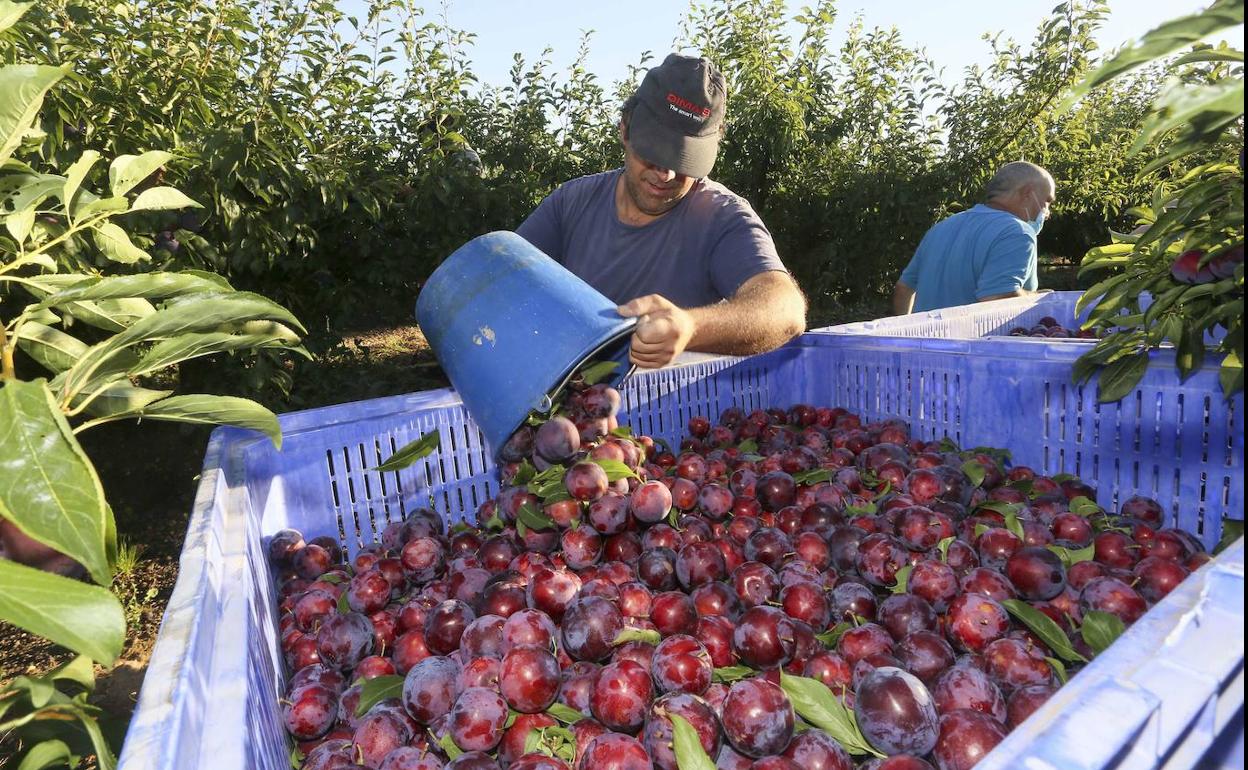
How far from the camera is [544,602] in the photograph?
3.91 ft

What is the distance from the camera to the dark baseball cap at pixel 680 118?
82.4 inches

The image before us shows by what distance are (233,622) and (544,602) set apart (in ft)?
1.66

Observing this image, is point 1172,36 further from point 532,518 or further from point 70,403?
point 532,518

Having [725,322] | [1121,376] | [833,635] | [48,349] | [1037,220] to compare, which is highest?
[1037,220]

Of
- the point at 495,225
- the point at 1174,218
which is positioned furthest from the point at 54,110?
the point at 495,225

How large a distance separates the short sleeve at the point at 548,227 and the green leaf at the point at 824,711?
1.79 metres

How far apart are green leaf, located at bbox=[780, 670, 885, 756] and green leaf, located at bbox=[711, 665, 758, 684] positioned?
8 cm

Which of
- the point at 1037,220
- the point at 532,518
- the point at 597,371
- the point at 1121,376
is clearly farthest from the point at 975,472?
the point at 1037,220

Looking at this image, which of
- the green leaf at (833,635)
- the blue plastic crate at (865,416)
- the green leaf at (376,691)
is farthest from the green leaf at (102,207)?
the green leaf at (833,635)

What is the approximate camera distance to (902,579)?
49.3 inches

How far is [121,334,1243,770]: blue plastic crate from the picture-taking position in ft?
1.67

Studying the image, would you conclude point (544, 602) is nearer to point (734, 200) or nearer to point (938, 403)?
point (938, 403)

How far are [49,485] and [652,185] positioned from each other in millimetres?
1888

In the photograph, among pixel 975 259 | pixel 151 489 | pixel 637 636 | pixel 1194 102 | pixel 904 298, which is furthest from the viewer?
pixel 904 298
